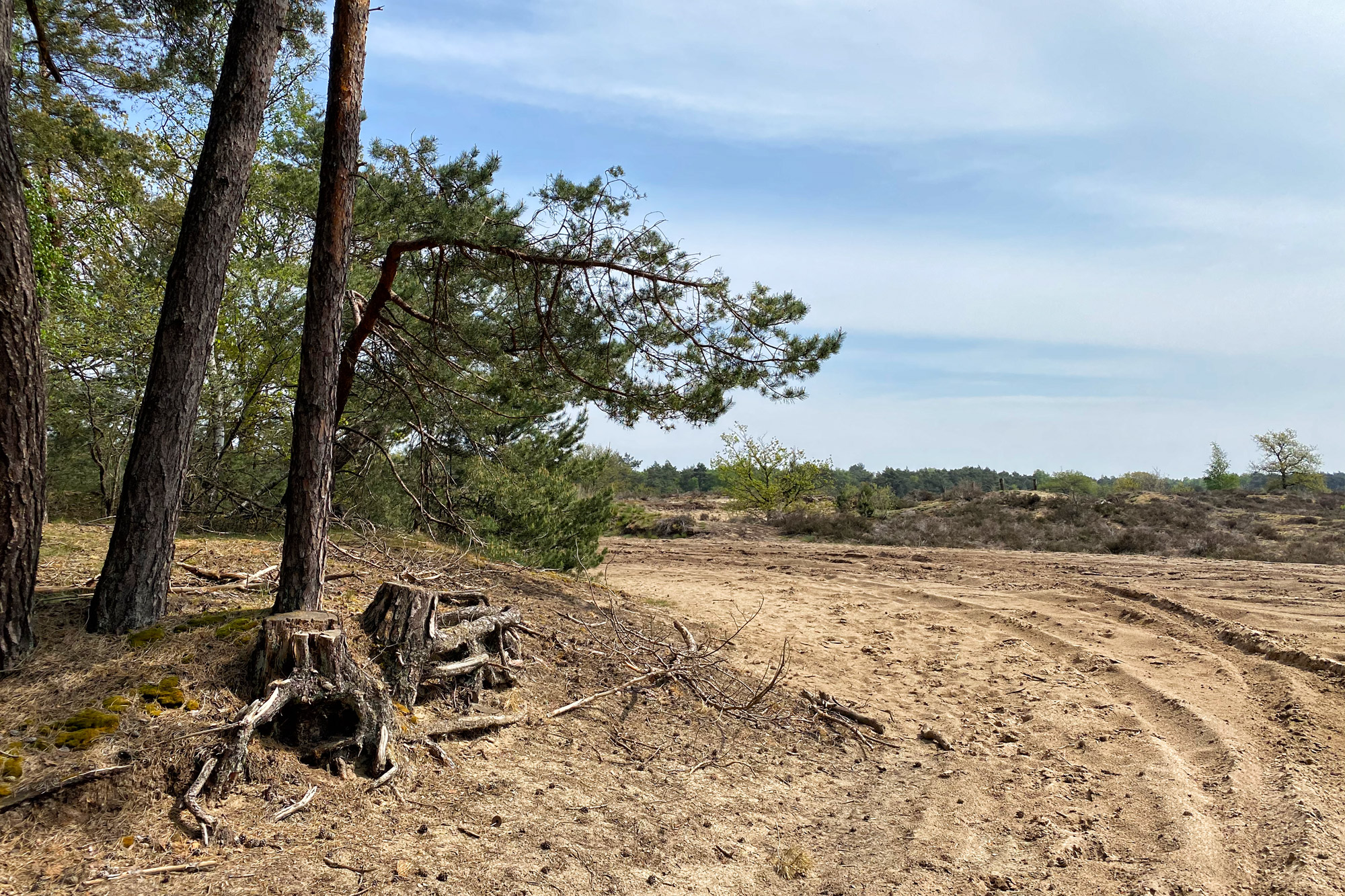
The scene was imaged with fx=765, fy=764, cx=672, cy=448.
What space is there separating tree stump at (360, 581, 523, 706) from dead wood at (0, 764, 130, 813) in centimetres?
150

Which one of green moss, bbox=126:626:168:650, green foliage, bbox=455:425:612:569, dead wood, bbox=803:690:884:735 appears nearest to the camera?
green moss, bbox=126:626:168:650

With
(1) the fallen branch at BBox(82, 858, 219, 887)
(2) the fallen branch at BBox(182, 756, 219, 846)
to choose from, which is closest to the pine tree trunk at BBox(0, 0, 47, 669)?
(2) the fallen branch at BBox(182, 756, 219, 846)

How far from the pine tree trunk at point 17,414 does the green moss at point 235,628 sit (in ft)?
3.01

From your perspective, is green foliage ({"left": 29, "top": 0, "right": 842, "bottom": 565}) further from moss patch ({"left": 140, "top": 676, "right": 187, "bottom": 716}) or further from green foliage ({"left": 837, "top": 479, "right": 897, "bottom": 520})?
green foliage ({"left": 837, "top": 479, "right": 897, "bottom": 520})

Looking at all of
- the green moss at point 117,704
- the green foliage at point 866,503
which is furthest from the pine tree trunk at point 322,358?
the green foliage at point 866,503

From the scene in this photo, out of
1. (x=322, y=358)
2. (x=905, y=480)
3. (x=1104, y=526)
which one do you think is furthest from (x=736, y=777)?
(x=905, y=480)

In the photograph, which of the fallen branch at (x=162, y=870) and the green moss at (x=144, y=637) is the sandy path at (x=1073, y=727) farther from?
the green moss at (x=144, y=637)

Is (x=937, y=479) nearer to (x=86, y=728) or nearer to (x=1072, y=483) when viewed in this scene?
(x=1072, y=483)

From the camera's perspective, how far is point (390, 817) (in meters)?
3.78

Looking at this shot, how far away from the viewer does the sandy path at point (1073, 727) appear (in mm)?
3914

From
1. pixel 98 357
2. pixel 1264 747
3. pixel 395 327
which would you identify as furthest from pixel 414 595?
pixel 98 357

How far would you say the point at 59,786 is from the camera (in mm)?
3346

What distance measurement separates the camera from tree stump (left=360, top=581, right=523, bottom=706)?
483 centimetres

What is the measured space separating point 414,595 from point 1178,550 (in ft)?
59.3
